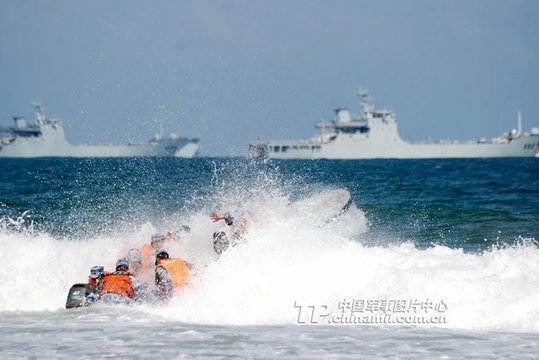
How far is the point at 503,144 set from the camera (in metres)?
128

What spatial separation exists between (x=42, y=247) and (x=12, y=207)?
12987 millimetres

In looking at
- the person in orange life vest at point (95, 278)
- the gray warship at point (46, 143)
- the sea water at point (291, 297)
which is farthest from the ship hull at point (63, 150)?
the person in orange life vest at point (95, 278)

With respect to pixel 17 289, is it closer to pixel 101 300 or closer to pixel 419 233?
pixel 101 300

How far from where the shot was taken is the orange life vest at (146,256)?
15.0m

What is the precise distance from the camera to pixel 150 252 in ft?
50.7

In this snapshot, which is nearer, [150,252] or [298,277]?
[298,277]

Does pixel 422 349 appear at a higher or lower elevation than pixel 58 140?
lower

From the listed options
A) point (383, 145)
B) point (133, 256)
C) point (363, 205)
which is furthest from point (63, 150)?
Result: point (133, 256)

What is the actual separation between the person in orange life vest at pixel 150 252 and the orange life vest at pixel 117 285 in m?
1.95

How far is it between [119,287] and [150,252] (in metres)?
2.68

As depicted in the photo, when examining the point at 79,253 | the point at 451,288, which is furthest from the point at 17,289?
the point at 451,288

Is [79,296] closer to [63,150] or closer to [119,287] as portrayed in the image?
[119,287]

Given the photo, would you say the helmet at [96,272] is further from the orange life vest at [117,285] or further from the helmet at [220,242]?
the helmet at [220,242]

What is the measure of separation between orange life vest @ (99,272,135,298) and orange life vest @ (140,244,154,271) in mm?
1953
